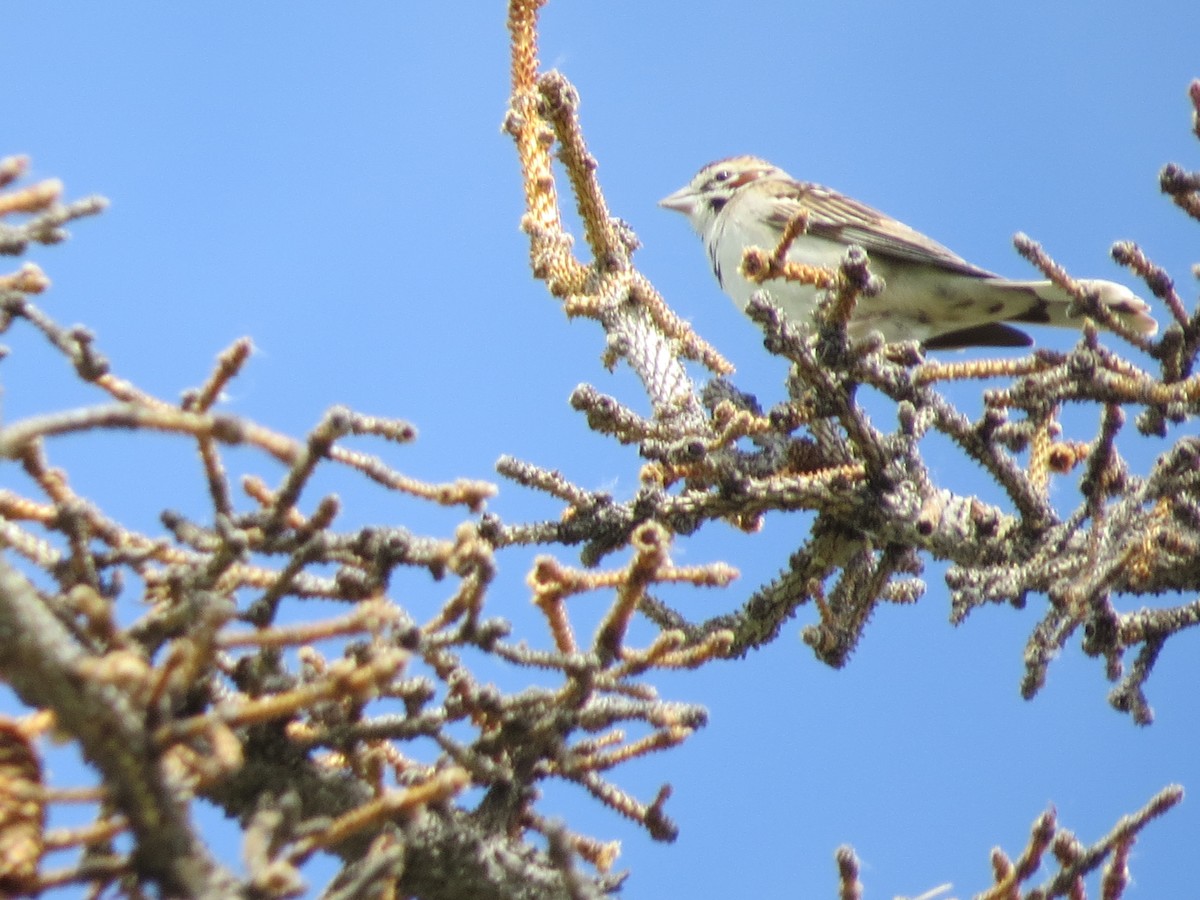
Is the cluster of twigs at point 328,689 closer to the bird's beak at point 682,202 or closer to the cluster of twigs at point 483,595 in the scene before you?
the cluster of twigs at point 483,595

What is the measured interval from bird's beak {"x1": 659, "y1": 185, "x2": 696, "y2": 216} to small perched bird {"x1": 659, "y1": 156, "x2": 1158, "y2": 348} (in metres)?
0.53

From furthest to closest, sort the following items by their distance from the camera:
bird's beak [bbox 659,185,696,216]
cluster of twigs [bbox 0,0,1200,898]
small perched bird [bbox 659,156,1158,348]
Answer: bird's beak [bbox 659,185,696,216] < small perched bird [bbox 659,156,1158,348] < cluster of twigs [bbox 0,0,1200,898]

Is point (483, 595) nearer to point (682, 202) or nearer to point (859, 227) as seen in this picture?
point (859, 227)

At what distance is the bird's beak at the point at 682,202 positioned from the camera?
23.6 feet

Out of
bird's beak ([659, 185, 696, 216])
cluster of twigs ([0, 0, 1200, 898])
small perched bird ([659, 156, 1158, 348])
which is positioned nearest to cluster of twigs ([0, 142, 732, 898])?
cluster of twigs ([0, 0, 1200, 898])

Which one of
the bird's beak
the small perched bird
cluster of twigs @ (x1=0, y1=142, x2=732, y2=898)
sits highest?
the bird's beak

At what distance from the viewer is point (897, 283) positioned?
5863mm

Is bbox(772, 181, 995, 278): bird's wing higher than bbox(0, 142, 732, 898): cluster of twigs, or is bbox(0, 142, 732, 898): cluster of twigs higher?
bbox(772, 181, 995, 278): bird's wing

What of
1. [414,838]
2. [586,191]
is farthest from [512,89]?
[414,838]

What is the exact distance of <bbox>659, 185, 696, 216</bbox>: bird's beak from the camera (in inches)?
284

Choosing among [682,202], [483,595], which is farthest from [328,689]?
[682,202]

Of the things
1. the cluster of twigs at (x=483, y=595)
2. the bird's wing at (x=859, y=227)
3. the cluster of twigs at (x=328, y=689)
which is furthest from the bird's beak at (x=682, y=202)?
the cluster of twigs at (x=328, y=689)

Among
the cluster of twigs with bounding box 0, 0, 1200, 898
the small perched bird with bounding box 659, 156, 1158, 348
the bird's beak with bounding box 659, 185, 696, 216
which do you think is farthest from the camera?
the bird's beak with bounding box 659, 185, 696, 216

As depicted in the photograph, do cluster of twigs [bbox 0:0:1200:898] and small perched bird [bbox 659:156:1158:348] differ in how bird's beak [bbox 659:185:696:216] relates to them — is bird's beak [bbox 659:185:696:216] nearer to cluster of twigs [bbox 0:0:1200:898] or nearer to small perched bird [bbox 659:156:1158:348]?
small perched bird [bbox 659:156:1158:348]
